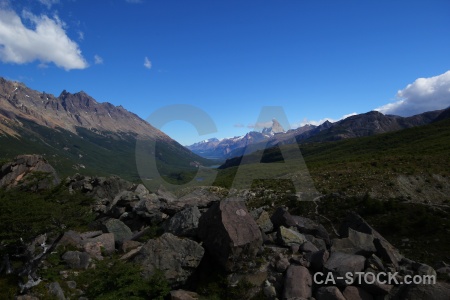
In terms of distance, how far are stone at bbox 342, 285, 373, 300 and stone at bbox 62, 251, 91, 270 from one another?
19.7m

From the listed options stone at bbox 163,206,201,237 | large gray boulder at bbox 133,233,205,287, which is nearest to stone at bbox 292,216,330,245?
stone at bbox 163,206,201,237

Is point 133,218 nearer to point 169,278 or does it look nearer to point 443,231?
point 169,278

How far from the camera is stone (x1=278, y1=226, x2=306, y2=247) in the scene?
2346 cm

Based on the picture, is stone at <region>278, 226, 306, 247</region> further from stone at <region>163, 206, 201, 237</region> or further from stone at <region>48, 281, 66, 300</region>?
stone at <region>48, 281, 66, 300</region>

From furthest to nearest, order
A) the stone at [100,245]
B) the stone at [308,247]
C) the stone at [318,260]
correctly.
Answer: the stone at [100,245]
the stone at [308,247]
the stone at [318,260]

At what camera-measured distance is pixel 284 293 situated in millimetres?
17797

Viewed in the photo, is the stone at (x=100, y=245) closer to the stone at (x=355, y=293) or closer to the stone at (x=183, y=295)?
the stone at (x=183, y=295)

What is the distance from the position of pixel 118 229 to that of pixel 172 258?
11772 millimetres

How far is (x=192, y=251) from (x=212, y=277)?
241 cm

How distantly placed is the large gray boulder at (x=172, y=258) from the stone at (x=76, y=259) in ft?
17.7

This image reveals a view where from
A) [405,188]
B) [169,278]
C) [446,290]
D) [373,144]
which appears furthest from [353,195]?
[373,144]

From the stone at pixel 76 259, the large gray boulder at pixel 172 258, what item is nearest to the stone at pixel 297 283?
the large gray boulder at pixel 172 258

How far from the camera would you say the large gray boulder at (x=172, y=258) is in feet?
66.6

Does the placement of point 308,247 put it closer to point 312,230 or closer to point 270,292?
point 312,230
